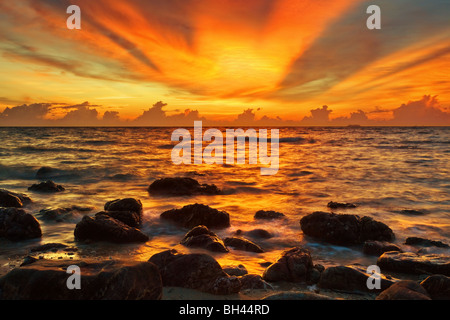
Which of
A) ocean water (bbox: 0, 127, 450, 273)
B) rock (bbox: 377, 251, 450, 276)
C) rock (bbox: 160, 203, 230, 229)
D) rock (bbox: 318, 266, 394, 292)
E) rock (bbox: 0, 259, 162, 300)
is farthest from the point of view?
rock (bbox: 160, 203, 230, 229)

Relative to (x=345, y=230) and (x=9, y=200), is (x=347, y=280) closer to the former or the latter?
(x=345, y=230)

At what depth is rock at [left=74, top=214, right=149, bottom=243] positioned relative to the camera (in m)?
6.43

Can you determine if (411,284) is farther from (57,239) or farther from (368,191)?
(368,191)

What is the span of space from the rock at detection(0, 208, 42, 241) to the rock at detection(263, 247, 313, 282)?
16.9 feet

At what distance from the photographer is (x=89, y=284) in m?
3.29

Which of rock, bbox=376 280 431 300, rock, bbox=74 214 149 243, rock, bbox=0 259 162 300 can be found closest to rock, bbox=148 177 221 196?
Result: rock, bbox=74 214 149 243

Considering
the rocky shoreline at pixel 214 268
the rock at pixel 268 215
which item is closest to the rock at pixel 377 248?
the rocky shoreline at pixel 214 268

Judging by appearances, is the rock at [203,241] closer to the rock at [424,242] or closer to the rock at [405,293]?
the rock at [405,293]

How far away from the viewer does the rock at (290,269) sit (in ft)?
15.3

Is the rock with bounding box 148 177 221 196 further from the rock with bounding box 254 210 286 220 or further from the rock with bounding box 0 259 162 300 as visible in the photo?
the rock with bounding box 0 259 162 300

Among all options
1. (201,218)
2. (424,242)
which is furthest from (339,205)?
(201,218)

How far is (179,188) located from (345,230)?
6.97 meters
